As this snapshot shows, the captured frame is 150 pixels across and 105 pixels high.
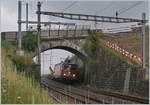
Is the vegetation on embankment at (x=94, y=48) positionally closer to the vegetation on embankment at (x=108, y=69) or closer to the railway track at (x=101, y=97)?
the vegetation on embankment at (x=108, y=69)

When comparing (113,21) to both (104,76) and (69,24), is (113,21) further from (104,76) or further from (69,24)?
(69,24)

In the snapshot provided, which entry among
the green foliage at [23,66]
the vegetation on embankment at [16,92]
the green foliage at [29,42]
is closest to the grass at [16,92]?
the vegetation on embankment at [16,92]

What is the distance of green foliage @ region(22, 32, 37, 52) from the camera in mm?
32625

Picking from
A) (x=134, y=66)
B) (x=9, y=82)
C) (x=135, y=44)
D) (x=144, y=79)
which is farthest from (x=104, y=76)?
(x=9, y=82)

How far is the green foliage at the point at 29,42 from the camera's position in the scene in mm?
32625

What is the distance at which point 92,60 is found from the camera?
36.7m

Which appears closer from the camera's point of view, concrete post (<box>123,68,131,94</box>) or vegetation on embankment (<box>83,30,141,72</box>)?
concrete post (<box>123,68,131,94</box>)

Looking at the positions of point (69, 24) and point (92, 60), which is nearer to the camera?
point (92, 60)

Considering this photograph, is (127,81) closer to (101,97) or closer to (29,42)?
(101,97)

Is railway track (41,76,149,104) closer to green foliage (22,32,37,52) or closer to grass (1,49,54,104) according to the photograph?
grass (1,49,54,104)

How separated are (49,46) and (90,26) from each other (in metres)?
5.11

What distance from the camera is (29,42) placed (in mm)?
33969

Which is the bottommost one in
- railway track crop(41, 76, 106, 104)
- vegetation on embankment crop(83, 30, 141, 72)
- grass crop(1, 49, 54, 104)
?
railway track crop(41, 76, 106, 104)

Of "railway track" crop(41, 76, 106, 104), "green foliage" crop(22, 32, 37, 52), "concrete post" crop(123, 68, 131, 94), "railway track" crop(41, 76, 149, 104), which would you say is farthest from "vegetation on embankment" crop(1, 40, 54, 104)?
"green foliage" crop(22, 32, 37, 52)
